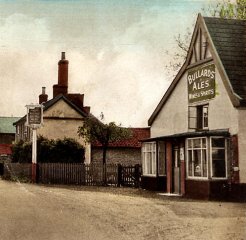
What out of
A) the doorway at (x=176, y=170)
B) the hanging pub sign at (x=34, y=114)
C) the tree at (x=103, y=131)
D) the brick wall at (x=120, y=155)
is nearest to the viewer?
the doorway at (x=176, y=170)

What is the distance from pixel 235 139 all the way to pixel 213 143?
0.93 meters

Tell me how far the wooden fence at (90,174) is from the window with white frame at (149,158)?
7.62 ft

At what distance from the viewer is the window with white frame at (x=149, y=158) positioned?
90.9 feet

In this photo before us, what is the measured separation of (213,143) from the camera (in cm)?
2192

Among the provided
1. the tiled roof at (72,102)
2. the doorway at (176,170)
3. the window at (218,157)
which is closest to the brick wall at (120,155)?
the tiled roof at (72,102)

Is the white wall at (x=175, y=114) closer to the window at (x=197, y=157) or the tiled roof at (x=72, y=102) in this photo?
the window at (x=197, y=157)

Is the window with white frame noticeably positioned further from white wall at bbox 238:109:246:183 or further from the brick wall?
the brick wall

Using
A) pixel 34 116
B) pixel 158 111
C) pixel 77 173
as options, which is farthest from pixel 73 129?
pixel 158 111

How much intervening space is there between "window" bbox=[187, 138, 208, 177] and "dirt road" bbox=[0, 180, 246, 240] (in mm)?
4244

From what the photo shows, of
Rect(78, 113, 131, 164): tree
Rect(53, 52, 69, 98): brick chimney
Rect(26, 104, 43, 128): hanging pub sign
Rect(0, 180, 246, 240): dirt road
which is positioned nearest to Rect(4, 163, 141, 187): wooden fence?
Rect(26, 104, 43, 128): hanging pub sign

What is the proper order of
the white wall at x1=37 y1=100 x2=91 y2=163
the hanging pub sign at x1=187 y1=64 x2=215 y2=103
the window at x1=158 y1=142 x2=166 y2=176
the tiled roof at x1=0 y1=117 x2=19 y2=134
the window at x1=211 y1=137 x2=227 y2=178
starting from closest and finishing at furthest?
the window at x1=211 y1=137 x2=227 y2=178 < the hanging pub sign at x1=187 y1=64 x2=215 y2=103 < the window at x1=158 y1=142 x2=166 y2=176 < the white wall at x1=37 y1=100 x2=91 y2=163 < the tiled roof at x1=0 y1=117 x2=19 y2=134

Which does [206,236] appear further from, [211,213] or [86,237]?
[211,213]

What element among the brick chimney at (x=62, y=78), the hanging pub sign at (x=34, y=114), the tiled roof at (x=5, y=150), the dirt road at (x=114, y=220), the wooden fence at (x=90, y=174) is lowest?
the dirt road at (x=114, y=220)

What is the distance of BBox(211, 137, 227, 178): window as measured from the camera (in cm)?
2189
